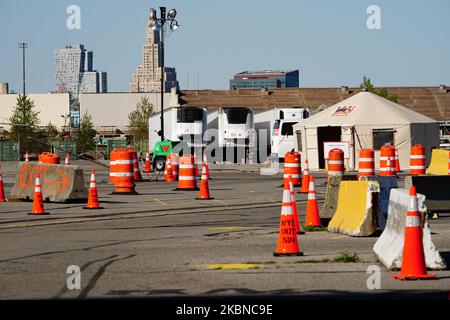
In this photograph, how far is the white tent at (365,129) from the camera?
153ft

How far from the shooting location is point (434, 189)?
1984 centimetres

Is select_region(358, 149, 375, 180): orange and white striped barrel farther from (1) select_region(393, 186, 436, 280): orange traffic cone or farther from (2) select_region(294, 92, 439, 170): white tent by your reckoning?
(2) select_region(294, 92, 439, 170): white tent

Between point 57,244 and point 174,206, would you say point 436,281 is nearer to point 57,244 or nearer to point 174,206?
point 57,244

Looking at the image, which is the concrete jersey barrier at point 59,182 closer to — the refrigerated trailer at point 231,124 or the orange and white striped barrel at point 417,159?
the orange and white striped barrel at point 417,159

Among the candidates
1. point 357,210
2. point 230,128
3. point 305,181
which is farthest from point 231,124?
point 357,210

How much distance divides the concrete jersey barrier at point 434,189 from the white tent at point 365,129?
26485mm

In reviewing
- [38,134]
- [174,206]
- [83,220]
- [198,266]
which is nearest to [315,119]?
[174,206]

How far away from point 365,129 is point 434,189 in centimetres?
2713

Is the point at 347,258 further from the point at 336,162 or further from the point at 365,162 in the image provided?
the point at 336,162

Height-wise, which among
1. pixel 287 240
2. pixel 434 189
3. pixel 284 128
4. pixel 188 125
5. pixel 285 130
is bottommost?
pixel 287 240

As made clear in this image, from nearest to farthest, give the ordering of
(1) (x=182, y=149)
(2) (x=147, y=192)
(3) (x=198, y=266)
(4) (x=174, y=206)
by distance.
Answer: (3) (x=198, y=266) → (4) (x=174, y=206) → (2) (x=147, y=192) → (1) (x=182, y=149)

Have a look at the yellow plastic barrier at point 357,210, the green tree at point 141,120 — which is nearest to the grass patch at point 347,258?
the yellow plastic barrier at point 357,210

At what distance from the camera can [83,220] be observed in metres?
19.4
